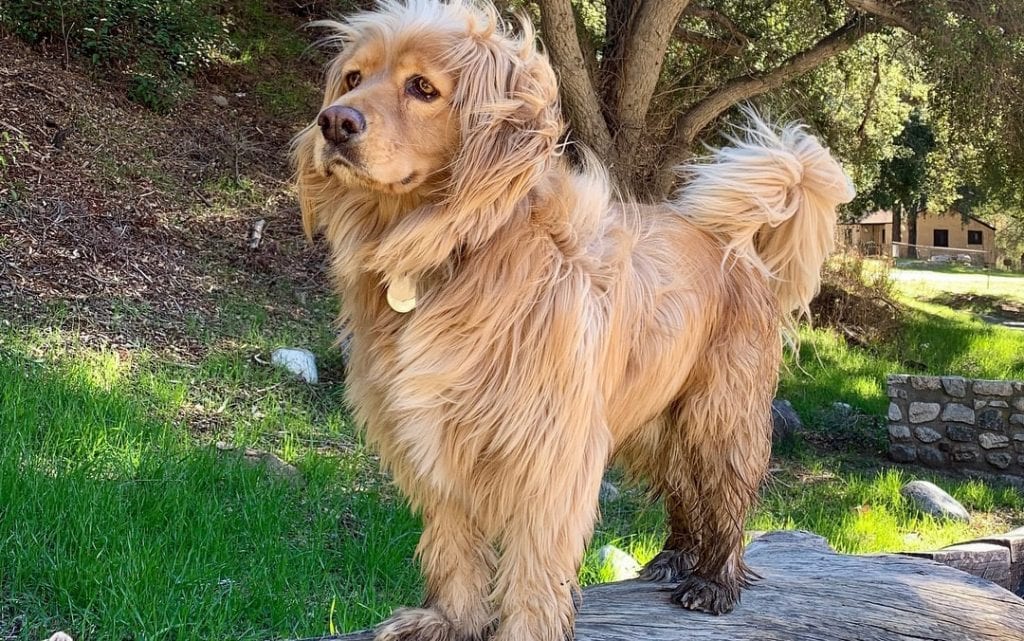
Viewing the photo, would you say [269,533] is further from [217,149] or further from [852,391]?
[852,391]

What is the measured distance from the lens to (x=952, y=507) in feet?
23.0

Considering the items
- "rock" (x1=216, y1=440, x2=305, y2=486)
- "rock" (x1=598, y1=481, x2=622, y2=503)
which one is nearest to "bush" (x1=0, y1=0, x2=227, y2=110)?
"rock" (x1=216, y1=440, x2=305, y2=486)

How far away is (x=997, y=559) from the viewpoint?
170 inches

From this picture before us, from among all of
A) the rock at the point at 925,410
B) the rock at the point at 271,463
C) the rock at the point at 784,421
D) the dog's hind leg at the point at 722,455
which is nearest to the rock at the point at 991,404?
the rock at the point at 925,410

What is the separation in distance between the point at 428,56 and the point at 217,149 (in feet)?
24.7

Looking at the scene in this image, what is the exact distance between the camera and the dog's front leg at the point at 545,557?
8.20 ft

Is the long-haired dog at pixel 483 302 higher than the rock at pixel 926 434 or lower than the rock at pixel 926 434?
higher

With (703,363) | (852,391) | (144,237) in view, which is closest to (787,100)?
(852,391)

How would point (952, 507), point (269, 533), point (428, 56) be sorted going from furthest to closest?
point (952, 507)
point (269, 533)
point (428, 56)

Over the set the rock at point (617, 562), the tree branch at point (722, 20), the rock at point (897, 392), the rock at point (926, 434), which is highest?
the tree branch at point (722, 20)

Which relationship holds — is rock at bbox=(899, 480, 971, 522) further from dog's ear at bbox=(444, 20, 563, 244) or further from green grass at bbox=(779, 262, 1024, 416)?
dog's ear at bbox=(444, 20, 563, 244)

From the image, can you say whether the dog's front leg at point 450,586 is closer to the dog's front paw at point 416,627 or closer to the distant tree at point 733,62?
the dog's front paw at point 416,627

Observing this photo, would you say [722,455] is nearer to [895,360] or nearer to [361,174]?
[361,174]

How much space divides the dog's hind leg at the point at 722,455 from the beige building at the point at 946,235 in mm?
36149
